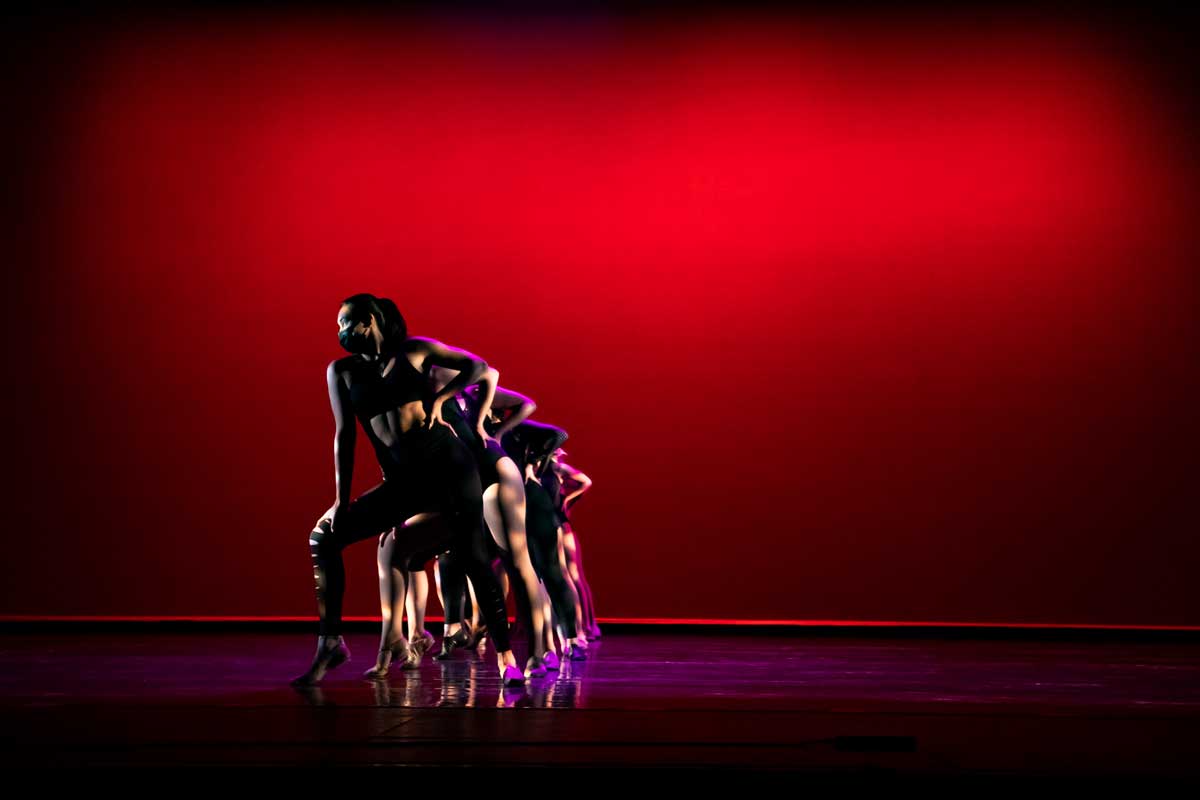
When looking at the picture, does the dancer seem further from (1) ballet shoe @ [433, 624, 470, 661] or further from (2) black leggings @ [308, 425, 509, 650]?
(1) ballet shoe @ [433, 624, 470, 661]

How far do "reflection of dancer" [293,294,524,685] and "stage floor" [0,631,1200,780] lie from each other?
30 cm

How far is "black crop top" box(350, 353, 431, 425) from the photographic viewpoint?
14.8 ft

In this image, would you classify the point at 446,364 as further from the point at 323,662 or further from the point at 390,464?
the point at 323,662

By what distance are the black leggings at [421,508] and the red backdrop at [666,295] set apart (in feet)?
13.4

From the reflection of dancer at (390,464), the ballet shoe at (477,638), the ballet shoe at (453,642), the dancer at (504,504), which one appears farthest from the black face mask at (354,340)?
the ballet shoe at (477,638)

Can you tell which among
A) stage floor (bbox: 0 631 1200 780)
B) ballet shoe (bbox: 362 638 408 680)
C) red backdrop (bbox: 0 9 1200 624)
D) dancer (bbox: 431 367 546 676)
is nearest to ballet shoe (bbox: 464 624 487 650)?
stage floor (bbox: 0 631 1200 780)

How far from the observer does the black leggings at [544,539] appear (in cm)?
578

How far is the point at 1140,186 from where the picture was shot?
865 centimetres

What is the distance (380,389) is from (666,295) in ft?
14.5

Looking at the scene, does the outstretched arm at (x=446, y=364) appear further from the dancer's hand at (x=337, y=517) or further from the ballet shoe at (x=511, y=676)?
the ballet shoe at (x=511, y=676)

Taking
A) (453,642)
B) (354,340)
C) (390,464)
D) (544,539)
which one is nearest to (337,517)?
(390,464)

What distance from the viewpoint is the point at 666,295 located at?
28.6 ft

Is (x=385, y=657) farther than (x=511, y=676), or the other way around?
(x=385, y=657)

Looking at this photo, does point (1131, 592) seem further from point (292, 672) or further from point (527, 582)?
point (292, 672)
